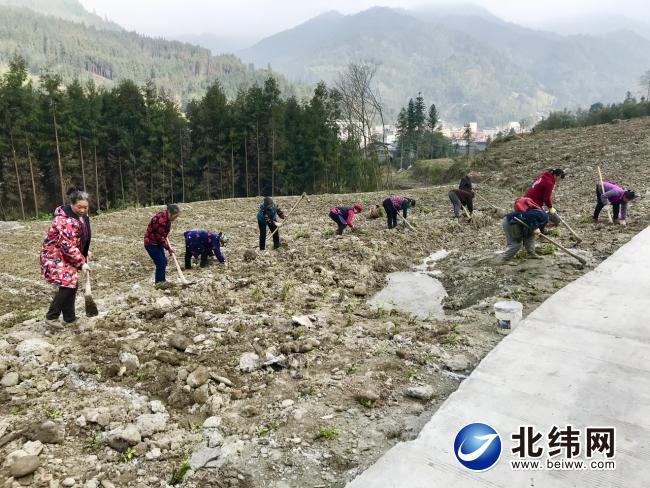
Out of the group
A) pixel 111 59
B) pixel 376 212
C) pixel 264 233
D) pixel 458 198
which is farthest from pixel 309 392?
pixel 111 59

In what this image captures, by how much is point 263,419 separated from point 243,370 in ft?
2.70

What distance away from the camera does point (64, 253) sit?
197 inches

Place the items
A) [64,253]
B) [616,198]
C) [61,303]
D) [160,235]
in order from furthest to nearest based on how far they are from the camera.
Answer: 1. [616,198]
2. [160,235]
3. [61,303]
4. [64,253]

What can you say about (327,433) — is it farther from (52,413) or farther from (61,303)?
(61,303)

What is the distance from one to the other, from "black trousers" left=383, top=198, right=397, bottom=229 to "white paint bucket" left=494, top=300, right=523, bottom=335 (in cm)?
646

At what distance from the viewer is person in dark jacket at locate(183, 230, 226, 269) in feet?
27.6

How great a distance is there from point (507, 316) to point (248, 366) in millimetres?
2913

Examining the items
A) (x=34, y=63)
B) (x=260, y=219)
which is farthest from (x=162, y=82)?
(x=260, y=219)

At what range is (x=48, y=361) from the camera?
442cm

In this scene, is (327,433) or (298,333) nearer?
(327,433)

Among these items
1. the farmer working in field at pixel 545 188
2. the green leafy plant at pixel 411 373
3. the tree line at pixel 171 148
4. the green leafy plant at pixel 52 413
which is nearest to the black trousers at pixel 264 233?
the farmer working in field at pixel 545 188

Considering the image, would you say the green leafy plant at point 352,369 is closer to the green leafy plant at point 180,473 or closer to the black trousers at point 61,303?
the green leafy plant at point 180,473

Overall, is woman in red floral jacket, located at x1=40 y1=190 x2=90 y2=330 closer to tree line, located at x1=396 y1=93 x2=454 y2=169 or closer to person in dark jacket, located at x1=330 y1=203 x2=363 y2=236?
person in dark jacket, located at x1=330 y1=203 x2=363 y2=236

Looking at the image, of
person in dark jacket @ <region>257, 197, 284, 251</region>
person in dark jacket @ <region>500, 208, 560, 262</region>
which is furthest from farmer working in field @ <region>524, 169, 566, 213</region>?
person in dark jacket @ <region>257, 197, 284, 251</region>
